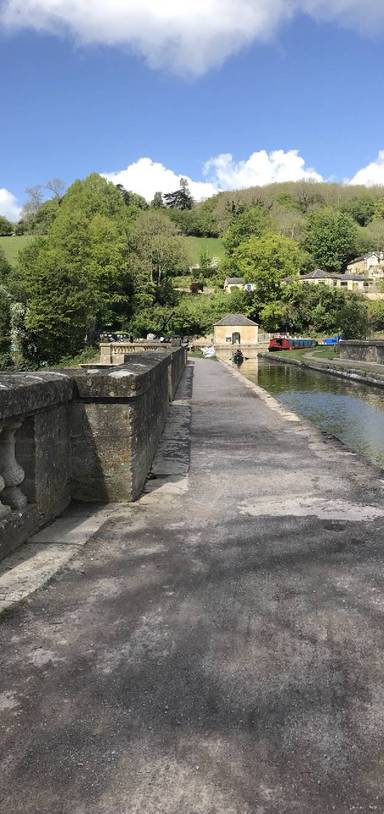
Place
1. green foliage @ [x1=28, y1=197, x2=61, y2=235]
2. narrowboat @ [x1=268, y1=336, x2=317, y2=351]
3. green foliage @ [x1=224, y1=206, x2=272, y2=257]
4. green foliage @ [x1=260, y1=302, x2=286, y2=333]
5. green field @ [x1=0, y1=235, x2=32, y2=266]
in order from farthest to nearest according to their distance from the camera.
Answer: green foliage @ [x1=28, y1=197, x2=61, y2=235] → green field @ [x1=0, y1=235, x2=32, y2=266] → green foliage @ [x1=224, y1=206, x2=272, y2=257] → green foliage @ [x1=260, y1=302, x2=286, y2=333] → narrowboat @ [x1=268, y1=336, x2=317, y2=351]

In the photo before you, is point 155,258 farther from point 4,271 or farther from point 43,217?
point 43,217

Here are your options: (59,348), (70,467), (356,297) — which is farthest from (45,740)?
(356,297)

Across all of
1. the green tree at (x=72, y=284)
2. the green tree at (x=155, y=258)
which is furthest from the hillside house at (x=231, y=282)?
the green tree at (x=72, y=284)

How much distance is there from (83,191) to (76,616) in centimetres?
9423

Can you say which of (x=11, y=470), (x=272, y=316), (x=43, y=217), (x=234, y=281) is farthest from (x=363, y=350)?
(x=43, y=217)

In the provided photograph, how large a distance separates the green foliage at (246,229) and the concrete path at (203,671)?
90101mm

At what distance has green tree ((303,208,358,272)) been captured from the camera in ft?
363

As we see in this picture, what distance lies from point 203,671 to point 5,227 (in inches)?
5305

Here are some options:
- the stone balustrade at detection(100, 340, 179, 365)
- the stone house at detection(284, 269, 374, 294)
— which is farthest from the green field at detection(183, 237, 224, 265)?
the stone balustrade at detection(100, 340, 179, 365)

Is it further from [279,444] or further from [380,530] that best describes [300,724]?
[279,444]

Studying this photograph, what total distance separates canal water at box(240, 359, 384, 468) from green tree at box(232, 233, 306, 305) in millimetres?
43910

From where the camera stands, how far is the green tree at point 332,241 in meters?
111

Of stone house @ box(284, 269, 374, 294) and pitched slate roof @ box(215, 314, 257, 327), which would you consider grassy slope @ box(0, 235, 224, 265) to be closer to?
stone house @ box(284, 269, 374, 294)

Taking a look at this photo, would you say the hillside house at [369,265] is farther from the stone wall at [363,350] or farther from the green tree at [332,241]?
the stone wall at [363,350]
